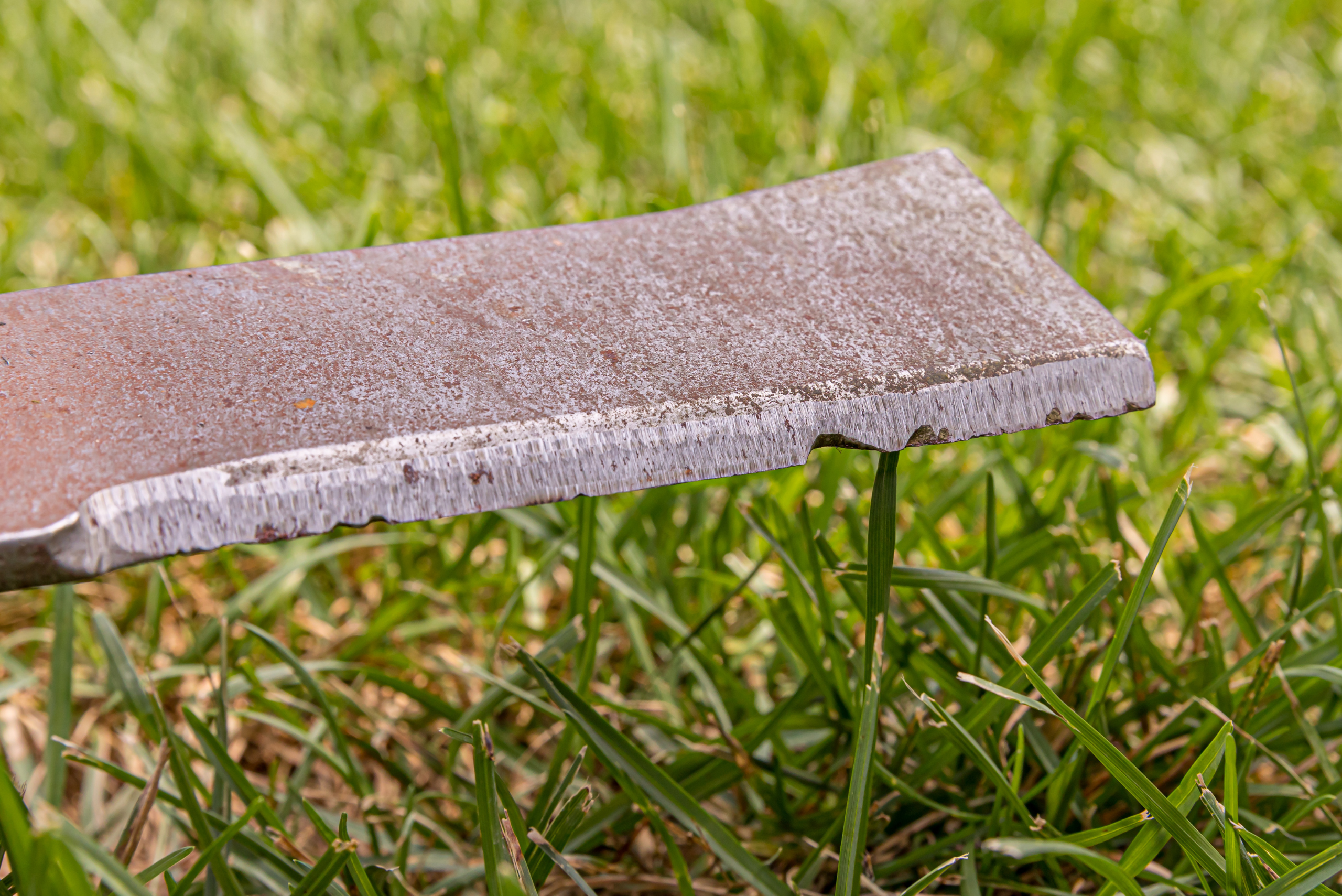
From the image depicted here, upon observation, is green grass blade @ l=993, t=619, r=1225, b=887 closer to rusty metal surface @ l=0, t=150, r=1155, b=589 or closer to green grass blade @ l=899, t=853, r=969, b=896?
green grass blade @ l=899, t=853, r=969, b=896

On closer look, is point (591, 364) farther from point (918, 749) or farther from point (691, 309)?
point (918, 749)

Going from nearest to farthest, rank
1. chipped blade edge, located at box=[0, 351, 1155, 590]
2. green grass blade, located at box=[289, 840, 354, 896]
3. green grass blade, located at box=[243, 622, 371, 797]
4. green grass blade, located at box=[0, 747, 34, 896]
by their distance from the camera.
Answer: chipped blade edge, located at box=[0, 351, 1155, 590], green grass blade, located at box=[0, 747, 34, 896], green grass blade, located at box=[289, 840, 354, 896], green grass blade, located at box=[243, 622, 371, 797]

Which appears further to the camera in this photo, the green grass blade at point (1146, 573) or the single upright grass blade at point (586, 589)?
the single upright grass blade at point (586, 589)

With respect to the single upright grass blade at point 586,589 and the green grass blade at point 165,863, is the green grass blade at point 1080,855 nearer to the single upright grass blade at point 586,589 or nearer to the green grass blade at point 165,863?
the single upright grass blade at point 586,589

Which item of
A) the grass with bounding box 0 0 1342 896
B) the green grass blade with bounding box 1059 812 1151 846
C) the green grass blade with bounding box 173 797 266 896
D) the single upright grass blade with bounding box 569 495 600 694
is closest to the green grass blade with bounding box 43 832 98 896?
the grass with bounding box 0 0 1342 896

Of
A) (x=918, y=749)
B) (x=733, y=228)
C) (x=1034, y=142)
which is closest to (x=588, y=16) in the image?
(x=1034, y=142)

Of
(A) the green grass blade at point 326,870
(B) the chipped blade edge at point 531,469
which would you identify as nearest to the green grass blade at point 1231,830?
(B) the chipped blade edge at point 531,469
